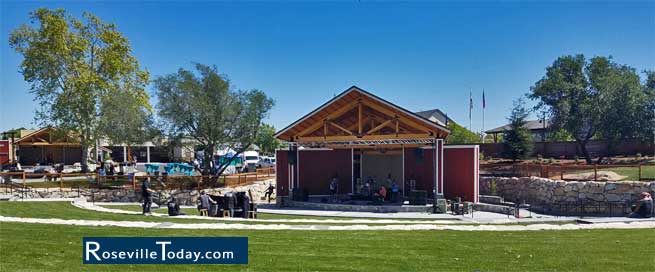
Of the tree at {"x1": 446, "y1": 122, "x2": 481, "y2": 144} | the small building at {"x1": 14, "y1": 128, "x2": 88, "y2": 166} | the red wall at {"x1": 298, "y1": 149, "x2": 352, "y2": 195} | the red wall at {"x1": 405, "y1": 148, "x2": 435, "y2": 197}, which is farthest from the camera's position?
the tree at {"x1": 446, "y1": 122, "x2": 481, "y2": 144}

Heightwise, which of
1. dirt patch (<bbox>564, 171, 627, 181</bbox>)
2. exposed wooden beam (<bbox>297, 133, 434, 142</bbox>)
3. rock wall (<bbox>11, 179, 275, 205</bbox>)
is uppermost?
exposed wooden beam (<bbox>297, 133, 434, 142</bbox>)

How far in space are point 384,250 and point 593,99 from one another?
3020 cm

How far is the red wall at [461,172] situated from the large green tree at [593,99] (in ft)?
47.9

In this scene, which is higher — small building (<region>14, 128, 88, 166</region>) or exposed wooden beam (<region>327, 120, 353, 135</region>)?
exposed wooden beam (<region>327, 120, 353, 135</region>)

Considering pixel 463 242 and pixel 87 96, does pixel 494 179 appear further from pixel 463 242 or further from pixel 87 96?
pixel 87 96

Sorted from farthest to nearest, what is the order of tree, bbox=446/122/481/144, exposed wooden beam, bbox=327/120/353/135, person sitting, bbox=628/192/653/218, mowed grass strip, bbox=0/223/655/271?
tree, bbox=446/122/481/144, exposed wooden beam, bbox=327/120/353/135, person sitting, bbox=628/192/653/218, mowed grass strip, bbox=0/223/655/271

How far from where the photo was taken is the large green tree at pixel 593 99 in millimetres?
30422

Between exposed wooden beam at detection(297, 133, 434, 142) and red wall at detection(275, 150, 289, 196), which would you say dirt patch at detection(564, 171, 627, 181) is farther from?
red wall at detection(275, 150, 289, 196)

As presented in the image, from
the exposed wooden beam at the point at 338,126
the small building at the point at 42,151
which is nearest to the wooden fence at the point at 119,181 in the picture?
the exposed wooden beam at the point at 338,126

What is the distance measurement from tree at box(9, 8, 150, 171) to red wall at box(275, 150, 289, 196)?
38.0 ft

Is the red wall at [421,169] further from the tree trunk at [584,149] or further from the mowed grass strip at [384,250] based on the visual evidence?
the tree trunk at [584,149]

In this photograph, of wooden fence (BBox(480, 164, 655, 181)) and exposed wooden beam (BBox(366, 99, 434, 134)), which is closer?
exposed wooden beam (BBox(366, 99, 434, 134))

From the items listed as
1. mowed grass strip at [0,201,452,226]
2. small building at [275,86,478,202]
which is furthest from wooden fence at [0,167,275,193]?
mowed grass strip at [0,201,452,226]

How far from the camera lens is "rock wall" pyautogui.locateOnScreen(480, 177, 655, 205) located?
19891 mm
